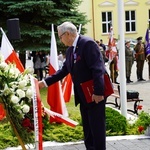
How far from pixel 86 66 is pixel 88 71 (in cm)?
7


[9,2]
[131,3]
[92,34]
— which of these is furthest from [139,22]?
[9,2]

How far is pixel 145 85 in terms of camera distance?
647 inches

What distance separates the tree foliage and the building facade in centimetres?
2662

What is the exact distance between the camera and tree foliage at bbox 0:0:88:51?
14.4 meters

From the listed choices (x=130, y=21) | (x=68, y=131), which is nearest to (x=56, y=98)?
(x=68, y=131)

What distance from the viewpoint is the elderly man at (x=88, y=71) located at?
502cm

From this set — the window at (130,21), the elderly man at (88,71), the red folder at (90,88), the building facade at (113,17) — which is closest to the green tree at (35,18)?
the elderly man at (88,71)

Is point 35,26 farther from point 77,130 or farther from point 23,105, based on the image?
point 23,105

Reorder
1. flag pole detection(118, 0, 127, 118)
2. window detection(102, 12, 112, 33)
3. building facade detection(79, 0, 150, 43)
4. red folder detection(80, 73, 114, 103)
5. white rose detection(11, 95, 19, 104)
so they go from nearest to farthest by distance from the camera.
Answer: white rose detection(11, 95, 19, 104), red folder detection(80, 73, 114, 103), flag pole detection(118, 0, 127, 118), building facade detection(79, 0, 150, 43), window detection(102, 12, 112, 33)

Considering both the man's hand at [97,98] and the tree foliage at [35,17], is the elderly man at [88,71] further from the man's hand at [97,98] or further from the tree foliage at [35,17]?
the tree foliage at [35,17]

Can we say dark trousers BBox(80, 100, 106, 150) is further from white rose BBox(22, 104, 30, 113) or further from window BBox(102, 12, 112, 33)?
window BBox(102, 12, 112, 33)

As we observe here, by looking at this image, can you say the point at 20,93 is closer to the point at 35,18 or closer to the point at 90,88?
the point at 90,88

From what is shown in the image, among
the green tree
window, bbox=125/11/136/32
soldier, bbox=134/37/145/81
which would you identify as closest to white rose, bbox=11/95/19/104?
the green tree

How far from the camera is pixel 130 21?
44.0m
